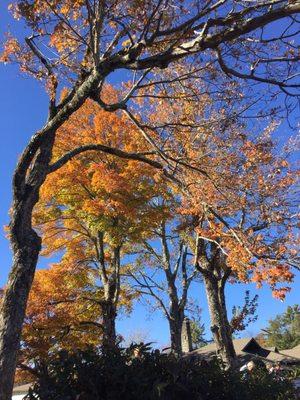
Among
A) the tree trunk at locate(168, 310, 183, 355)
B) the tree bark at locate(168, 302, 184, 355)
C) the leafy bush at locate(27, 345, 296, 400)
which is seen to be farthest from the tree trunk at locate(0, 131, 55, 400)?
the tree bark at locate(168, 302, 184, 355)

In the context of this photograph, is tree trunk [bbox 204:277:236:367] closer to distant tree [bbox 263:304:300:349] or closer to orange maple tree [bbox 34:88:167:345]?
orange maple tree [bbox 34:88:167:345]

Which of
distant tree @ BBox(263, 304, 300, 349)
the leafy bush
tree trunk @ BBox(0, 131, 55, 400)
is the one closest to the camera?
the leafy bush

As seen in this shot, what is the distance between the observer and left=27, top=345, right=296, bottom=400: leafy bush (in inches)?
177

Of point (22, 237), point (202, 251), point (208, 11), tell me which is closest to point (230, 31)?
point (208, 11)

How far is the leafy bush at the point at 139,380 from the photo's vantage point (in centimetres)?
448

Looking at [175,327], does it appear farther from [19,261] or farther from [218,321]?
[19,261]

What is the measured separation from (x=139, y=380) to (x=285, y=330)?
6995 centimetres

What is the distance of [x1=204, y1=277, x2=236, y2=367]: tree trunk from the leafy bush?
13432 millimetres

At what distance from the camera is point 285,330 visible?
6925 cm

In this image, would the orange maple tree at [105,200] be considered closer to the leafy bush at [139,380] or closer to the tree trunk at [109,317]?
the tree trunk at [109,317]

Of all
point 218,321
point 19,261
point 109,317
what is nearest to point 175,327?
point 218,321

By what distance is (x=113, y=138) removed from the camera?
18359 mm

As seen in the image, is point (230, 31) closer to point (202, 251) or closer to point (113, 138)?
point (113, 138)

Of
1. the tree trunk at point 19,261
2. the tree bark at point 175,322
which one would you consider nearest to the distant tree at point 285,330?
the tree bark at point 175,322
